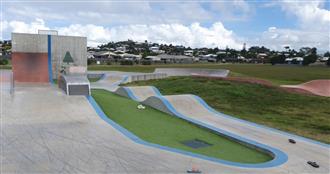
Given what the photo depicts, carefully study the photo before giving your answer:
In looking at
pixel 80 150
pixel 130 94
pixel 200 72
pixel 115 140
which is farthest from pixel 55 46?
pixel 80 150

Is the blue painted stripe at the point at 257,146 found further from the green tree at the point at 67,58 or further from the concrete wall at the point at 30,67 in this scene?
the green tree at the point at 67,58

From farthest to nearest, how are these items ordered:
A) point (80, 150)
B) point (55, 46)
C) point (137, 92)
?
1. point (55, 46)
2. point (137, 92)
3. point (80, 150)

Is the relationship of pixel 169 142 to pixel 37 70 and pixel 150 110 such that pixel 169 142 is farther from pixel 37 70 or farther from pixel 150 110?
pixel 37 70

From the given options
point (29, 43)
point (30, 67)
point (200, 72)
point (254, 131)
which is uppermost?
point (29, 43)

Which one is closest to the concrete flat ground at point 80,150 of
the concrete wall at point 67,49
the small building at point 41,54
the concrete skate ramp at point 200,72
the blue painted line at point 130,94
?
the blue painted line at point 130,94

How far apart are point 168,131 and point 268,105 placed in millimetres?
7690

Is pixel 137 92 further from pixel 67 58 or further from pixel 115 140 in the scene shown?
pixel 115 140

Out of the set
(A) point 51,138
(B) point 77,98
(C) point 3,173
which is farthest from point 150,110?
(C) point 3,173

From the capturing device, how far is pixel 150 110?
1420 cm

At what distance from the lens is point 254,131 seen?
37.5 feet

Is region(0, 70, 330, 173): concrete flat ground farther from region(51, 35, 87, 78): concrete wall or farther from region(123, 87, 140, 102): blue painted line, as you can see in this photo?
region(51, 35, 87, 78): concrete wall

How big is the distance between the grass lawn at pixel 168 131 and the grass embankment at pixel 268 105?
10.8 feet

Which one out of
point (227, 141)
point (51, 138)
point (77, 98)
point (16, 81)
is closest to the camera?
point (51, 138)

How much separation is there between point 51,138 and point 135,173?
139 inches
